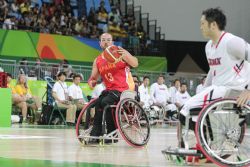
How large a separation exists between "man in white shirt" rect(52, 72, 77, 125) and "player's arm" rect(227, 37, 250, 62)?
1081cm

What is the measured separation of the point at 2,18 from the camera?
65.3 feet

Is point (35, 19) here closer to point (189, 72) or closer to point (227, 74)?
point (189, 72)

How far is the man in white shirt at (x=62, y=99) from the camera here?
15609 millimetres

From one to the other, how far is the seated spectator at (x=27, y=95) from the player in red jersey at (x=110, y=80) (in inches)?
303

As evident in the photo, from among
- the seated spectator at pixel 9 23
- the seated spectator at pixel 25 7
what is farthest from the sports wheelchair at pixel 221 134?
the seated spectator at pixel 25 7

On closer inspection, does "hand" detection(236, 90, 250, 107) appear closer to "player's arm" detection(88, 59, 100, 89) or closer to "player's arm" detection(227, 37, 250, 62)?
"player's arm" detection(227, 37, 250, 62)

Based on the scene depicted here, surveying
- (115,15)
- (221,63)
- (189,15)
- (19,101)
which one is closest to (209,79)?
(221,63)

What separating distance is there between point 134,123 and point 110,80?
71cm

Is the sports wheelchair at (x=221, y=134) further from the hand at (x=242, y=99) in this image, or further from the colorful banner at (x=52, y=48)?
the colorful banner at (x=52, y=48)

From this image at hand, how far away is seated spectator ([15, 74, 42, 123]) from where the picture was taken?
15.4 m

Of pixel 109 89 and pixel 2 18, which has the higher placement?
pixel 2 18

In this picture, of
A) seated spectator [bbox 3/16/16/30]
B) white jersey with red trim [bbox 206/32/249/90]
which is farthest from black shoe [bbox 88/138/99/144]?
seated spectator [bbox 3/16/16/30]

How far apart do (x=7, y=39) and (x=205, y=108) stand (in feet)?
50.3

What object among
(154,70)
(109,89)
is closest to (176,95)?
(154,70)
